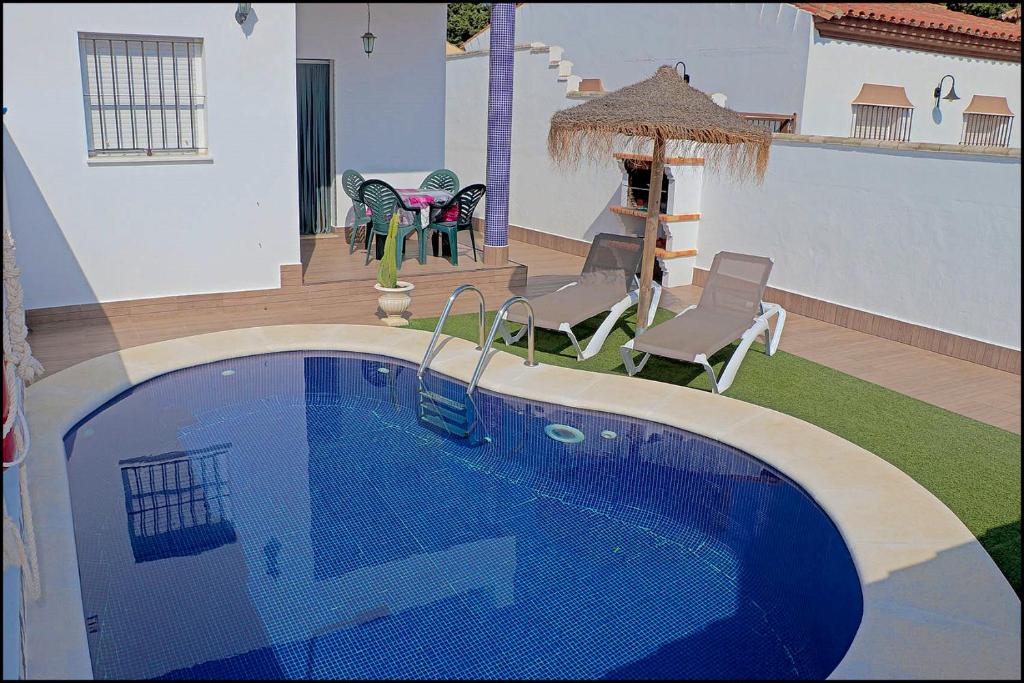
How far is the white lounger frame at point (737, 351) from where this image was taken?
8588mm

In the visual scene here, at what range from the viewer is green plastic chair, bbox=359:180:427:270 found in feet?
41.5

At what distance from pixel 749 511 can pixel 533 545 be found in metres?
1.73

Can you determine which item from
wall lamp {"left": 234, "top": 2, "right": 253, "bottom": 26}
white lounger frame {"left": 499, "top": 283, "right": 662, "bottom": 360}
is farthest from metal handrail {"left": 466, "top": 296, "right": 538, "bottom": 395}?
wall lamp {"left": 234, "top": 2, "right": 253, "bottom": 26}

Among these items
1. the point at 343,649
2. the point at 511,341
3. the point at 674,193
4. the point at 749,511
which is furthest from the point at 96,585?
the point at 674,193

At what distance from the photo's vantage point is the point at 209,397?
8.46 meters

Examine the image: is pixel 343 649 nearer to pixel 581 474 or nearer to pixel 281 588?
pixel 281 588

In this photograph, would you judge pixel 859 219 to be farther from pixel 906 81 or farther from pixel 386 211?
pixel 906 81

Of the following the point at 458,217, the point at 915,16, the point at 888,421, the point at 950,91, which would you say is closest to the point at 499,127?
the point at 458,217

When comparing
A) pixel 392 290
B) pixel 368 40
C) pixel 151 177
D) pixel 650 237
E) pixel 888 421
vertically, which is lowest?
pixel 888 421

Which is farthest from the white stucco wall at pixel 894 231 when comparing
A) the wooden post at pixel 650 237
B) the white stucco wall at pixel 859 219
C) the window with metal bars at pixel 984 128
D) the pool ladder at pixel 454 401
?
the window with metal bars at pixel 984 128

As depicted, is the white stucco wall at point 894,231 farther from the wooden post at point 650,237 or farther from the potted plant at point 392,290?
the potted plant at point 392,290

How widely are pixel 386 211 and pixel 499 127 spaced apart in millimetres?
2048

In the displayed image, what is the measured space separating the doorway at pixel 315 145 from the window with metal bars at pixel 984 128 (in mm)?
12391

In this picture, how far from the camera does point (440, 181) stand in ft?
48.9
